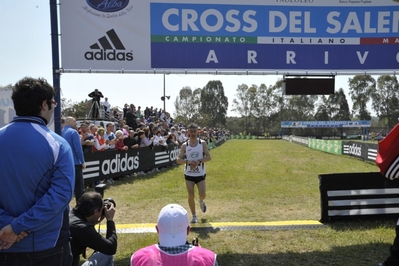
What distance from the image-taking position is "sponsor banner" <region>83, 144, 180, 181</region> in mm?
10594

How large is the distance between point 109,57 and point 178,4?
1549 mm

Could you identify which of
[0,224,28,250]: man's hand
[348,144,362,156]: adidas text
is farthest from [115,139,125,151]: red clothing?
[348,144,362,156]: adidas text

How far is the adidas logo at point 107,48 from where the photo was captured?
19.2 ft

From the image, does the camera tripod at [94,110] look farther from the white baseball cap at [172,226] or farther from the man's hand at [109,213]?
the white baseball cap at [172,226]

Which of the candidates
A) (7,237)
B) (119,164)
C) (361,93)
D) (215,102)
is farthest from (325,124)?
(7,237)

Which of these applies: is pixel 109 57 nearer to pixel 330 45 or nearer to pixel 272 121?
pixel 330 45

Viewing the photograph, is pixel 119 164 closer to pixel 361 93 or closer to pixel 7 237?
pixel 7 237

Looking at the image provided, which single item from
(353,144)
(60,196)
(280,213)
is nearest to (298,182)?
(280,213)

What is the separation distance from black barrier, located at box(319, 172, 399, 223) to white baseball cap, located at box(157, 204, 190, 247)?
16.4ft

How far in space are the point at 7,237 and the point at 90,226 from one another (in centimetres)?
94

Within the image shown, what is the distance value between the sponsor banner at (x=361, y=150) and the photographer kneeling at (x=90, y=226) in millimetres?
18295

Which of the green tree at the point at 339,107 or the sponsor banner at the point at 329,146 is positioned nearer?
the sponsor banner at the point at 329,146

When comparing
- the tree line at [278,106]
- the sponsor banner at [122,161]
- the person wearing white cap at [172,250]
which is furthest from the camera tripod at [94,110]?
the tree line at [278,106]

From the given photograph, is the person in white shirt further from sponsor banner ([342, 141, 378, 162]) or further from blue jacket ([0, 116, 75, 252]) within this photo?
blue jacket ([0, 116, 75, 252])
